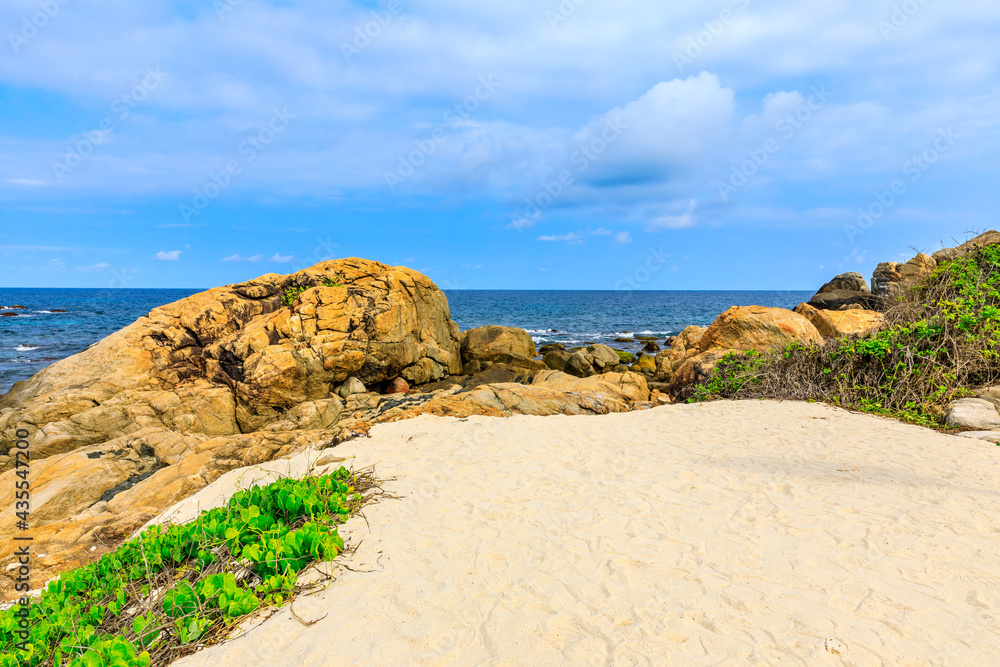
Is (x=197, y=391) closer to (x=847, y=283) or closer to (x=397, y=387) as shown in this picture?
(x=397, y=387)

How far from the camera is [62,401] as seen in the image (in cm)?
949

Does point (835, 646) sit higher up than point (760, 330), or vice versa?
point (760, 330)

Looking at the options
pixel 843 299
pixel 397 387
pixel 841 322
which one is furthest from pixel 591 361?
pixel 843 299

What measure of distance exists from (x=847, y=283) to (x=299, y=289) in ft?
85.7

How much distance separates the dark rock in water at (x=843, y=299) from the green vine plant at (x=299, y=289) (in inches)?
773

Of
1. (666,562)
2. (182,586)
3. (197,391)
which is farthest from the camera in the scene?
(197,391)

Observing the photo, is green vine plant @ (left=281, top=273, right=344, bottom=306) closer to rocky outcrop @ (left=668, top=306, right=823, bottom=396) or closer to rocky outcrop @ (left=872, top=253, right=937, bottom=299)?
rocky outcrop @ (left=668, top=306, right=823, bottom=396)

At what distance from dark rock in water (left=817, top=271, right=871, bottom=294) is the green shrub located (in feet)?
50.5

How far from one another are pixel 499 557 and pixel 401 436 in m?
4.10

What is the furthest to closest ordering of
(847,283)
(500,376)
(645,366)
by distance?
1. (847,283)
2. (645,366)
3. (500,376)

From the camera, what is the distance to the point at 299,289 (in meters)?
12.9

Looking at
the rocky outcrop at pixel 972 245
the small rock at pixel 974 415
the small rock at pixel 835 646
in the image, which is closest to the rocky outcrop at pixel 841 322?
the rocky outcrop at pixel 972 245

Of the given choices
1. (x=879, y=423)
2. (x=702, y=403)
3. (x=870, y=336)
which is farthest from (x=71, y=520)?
(x=870, y=336)

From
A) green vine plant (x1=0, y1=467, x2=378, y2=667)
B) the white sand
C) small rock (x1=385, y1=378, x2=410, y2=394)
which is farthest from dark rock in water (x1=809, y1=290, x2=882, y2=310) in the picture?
green vine plant (x1=0, y1=467, x2=378, y2=667)
